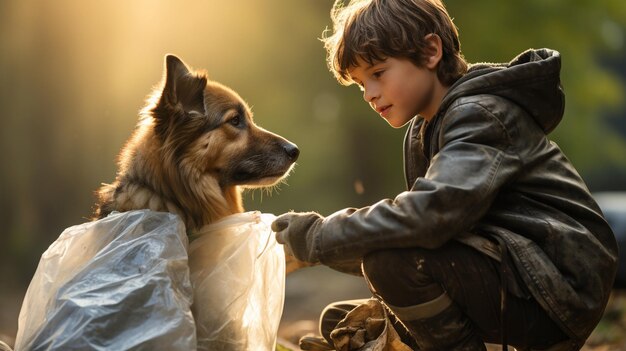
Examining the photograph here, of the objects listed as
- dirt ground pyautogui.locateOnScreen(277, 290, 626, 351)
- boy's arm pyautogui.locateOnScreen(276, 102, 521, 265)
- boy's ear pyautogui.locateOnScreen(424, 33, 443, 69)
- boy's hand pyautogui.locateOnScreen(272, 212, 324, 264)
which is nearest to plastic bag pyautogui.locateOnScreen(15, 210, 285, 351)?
boy's hand pyautogui.locateOnScreen(272, 212, 324, 264)

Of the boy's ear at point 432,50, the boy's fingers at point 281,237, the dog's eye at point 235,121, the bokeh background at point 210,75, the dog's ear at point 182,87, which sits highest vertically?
the boy's ear at point 432,50

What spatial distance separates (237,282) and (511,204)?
1.07 m

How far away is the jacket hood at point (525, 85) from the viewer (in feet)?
8.38

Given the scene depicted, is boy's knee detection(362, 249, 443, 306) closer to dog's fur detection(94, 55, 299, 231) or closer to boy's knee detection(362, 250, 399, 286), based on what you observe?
boy's knee detection(362, 250, 399, 286)

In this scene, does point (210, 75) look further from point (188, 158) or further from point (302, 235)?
point (302, 235)

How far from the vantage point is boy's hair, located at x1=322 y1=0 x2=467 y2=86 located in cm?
278

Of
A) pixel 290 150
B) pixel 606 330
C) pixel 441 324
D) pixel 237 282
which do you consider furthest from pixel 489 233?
pixel 606 330

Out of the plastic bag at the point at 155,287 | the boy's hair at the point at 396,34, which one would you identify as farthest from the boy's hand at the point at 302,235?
the boy's hair at the point at 396,34

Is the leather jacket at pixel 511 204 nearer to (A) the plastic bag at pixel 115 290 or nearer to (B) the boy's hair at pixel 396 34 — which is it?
(B) the boy's hair at pixel 396 34

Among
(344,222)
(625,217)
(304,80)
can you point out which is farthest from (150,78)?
(344,222)

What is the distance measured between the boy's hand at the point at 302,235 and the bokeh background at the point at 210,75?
460 cm

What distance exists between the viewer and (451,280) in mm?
2459

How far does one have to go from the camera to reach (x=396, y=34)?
2.77m

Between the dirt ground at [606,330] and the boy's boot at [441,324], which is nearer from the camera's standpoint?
the boy's boot at [441,324]
